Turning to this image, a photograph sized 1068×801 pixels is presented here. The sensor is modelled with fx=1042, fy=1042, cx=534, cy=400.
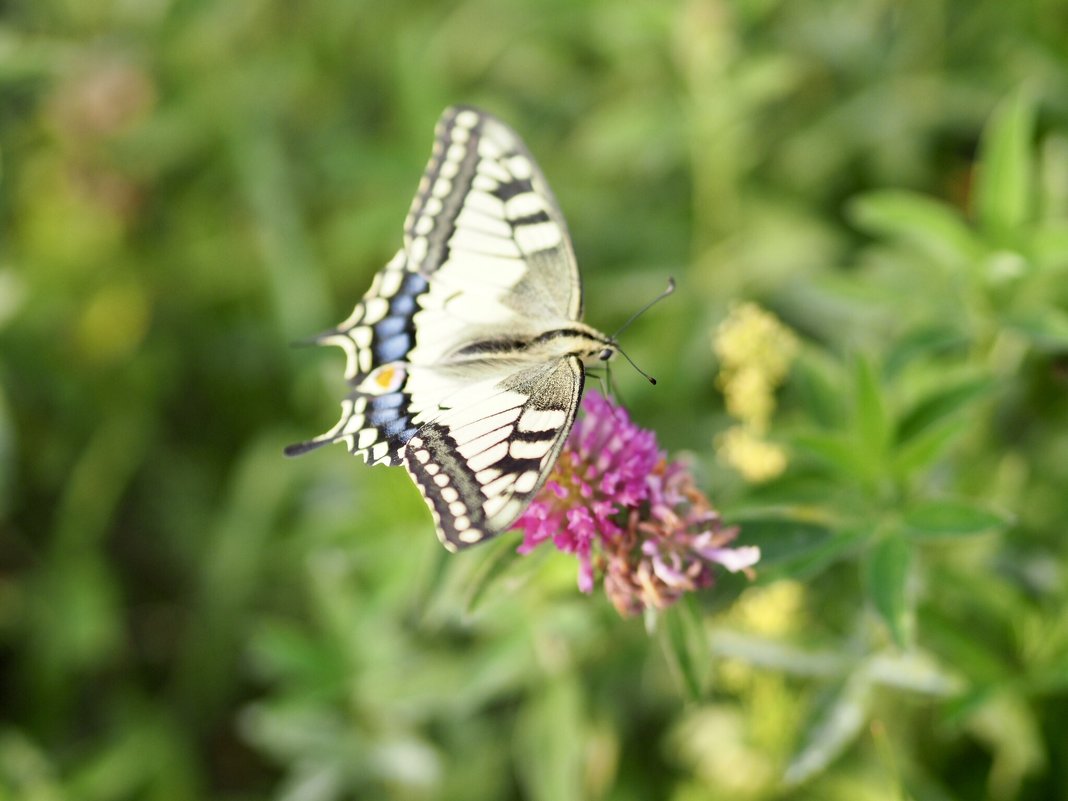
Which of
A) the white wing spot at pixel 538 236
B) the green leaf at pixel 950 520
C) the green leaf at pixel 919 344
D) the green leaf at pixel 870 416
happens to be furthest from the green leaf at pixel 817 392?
the white wing spot at pixel 538 236

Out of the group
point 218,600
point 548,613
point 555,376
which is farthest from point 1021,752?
point 218,600

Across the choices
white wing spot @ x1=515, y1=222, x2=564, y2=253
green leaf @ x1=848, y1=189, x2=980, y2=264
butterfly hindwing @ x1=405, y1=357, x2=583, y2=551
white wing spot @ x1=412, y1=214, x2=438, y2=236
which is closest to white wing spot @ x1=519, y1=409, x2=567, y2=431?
butterfly hindwing @ x1=405, y1=357, x2=583, y2=551

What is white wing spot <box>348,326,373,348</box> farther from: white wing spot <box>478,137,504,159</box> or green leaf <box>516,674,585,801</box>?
green leaf <box>516,674,585,801</box>

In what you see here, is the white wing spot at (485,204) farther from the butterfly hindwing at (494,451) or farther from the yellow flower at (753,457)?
the yellow flower at (753,457)

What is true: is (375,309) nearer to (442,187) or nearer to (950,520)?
(442,187)

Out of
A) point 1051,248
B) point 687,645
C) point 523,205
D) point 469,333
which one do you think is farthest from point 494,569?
point 1051,248

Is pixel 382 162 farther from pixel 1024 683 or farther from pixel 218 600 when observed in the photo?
pixel 1024 683
